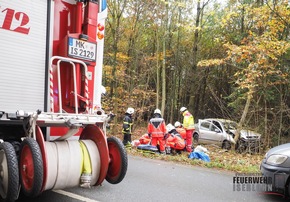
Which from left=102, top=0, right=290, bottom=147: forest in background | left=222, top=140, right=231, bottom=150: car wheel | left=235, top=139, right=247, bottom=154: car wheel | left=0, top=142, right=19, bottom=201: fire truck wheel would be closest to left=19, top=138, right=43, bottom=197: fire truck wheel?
left=0, top=142, right=19, bottom=201: fire truck wheel

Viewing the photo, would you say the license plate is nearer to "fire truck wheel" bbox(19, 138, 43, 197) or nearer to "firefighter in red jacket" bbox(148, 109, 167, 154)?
"fire truck wheel" bbox(19, 138, 43, 197)

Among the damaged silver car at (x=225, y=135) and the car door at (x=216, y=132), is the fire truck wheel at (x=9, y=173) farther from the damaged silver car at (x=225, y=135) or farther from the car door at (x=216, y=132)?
the car door at (x=216, y=132)

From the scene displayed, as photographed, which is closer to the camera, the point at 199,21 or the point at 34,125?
the point at 34,125

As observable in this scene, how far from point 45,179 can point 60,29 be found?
2005 mm

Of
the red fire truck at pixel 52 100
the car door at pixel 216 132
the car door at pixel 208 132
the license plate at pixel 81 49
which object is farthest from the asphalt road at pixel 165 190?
the car door at pixel 208 132

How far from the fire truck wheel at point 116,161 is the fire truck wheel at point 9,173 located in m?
1.13

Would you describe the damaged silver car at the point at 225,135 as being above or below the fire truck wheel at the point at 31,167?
below

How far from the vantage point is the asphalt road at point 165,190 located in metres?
4.33

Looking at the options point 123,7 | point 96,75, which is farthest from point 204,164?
point 123,7

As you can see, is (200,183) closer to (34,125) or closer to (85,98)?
(85,98)

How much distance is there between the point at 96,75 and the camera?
4258mm

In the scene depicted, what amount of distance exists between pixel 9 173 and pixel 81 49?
A: 1.82 meters

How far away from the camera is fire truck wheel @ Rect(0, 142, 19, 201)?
2761 mm

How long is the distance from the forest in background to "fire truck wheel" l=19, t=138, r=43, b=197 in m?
8.14
